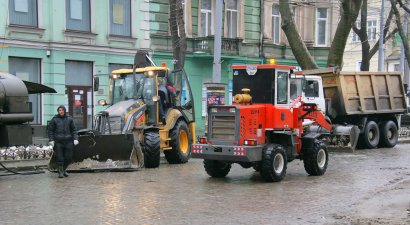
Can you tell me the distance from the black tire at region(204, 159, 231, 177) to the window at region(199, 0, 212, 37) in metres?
17.2

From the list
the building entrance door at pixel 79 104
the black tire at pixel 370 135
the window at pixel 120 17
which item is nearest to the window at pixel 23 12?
the building entrance door at pixel 79 104

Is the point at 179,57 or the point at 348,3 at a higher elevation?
the point at 348,3

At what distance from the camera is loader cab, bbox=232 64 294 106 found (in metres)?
13.4

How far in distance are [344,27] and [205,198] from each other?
13.9 m

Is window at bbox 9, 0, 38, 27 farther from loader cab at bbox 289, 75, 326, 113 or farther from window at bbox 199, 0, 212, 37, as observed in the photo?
loader cab at bbox 289, 75, 326, 113

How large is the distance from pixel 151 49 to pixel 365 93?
34.8ft

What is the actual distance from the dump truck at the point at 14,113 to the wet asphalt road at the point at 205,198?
3.27 feet

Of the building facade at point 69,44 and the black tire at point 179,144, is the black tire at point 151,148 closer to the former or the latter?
the black tire at point 179,144

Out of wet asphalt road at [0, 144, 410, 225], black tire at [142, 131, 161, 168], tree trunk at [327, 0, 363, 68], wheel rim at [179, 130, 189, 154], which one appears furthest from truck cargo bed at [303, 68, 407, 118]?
black tire at [142, 131, 161, 168]

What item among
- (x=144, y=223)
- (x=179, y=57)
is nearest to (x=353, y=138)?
(x=179, y=57)

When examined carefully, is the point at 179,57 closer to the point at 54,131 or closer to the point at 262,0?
the point at 54,131

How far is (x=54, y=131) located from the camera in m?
14.1

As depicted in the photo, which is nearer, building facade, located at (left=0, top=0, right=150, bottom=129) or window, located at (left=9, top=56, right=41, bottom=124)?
building facade, located at (left=0, top=0, right=150, bottom=129)

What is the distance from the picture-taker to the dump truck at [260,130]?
12.9m
